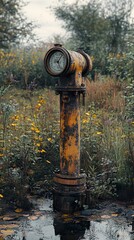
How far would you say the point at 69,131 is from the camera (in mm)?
4086

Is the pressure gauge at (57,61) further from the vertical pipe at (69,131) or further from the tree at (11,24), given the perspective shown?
the tree at (11,24)

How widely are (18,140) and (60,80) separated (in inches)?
60.4

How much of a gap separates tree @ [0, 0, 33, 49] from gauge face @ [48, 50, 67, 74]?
11.3 m

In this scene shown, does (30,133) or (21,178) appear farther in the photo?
(30,133)

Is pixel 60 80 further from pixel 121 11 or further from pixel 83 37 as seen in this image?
pixel 121 11

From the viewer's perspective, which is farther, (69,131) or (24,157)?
(24,157)

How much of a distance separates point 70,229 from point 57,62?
177 cm

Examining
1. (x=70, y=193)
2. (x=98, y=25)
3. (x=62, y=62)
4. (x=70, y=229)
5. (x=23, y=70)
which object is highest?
(x=98, y=25)

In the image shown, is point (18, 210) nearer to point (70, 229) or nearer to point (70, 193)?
point (70, 193)

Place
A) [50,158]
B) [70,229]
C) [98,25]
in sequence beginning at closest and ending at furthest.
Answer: [70,229]
[50,158]
[98,25]

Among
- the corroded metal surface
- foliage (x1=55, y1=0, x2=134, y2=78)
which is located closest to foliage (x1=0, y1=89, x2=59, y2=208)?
the corroded metal surface

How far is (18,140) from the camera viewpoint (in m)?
5.25

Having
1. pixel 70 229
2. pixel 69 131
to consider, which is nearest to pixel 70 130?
pixel 69 131

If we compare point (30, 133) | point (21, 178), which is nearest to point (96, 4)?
point (30, 133)
